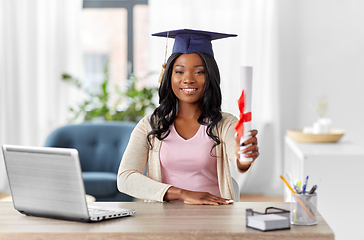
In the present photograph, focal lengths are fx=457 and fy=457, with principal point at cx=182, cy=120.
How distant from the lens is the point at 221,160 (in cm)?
174

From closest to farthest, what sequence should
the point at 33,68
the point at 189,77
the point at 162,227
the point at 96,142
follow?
the point at 162,227 < the point at 189,77 < the point at 96,142 < the point at 33,68

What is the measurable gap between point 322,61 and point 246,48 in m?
0.71

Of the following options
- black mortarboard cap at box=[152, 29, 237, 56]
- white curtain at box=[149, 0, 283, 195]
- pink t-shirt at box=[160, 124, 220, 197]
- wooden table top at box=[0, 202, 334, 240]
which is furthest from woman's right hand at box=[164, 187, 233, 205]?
white curtain at box=[149, 0, 283, 195]

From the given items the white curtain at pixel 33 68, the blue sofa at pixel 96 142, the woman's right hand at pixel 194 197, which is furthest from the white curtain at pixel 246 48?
the woman's right hand at pixel 194 197

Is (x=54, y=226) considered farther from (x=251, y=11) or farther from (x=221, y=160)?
(x=251, y=11)

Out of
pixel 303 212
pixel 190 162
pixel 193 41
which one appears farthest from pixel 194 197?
pixel 193 41

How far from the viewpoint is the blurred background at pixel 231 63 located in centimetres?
413

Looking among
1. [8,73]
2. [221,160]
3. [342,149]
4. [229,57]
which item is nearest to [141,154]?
[221,160]

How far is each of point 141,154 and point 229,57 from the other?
8.87ft

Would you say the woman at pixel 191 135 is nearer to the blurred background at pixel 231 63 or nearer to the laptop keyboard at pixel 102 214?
the laptop keyboard at pixel 102 214

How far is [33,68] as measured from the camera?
4.40 metres

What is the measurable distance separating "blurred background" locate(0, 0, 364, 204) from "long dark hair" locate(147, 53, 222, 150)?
86.8 inches

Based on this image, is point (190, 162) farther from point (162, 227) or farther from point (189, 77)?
point (162, 227)

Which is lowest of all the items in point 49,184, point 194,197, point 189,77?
point 194,197
